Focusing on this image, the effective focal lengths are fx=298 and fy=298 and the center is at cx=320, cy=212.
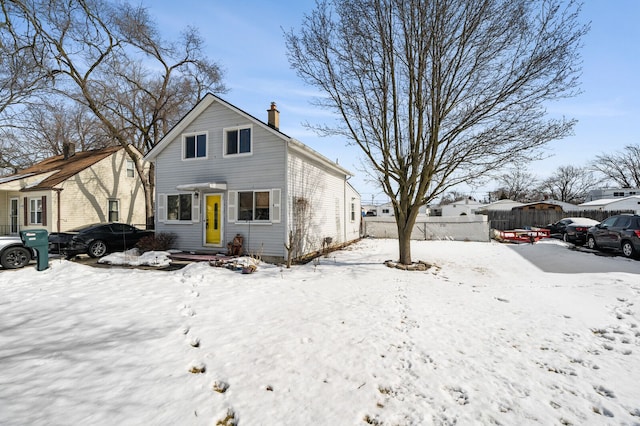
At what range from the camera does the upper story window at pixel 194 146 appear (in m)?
12.6

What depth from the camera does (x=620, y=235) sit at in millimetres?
11602

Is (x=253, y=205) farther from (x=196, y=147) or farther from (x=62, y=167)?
(x=62, y=167)

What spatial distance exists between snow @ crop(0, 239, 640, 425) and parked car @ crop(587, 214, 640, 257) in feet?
17.3

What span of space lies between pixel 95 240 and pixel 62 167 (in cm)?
1210

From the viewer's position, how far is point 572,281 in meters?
8.20

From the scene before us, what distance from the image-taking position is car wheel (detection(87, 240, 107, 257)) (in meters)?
11.8

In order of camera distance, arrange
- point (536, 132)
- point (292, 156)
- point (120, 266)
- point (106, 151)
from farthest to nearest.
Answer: point (106, 151) < point (292, 156) < point (120, 266) < point (536, 132)

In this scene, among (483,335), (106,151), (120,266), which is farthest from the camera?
(106,151)

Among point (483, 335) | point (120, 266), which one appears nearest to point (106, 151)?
point (120, 266)

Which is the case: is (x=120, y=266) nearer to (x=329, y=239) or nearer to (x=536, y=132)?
(x=329, y=239)

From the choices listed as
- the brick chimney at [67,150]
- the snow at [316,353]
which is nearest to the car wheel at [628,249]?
the snow at [316,353]

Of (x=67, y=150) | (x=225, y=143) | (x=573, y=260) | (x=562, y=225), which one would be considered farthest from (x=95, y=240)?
(x=562, y=225)

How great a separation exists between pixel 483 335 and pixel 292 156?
28.6 feet

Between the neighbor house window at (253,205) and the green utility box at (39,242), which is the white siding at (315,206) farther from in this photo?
the green utility box at (39,242)
